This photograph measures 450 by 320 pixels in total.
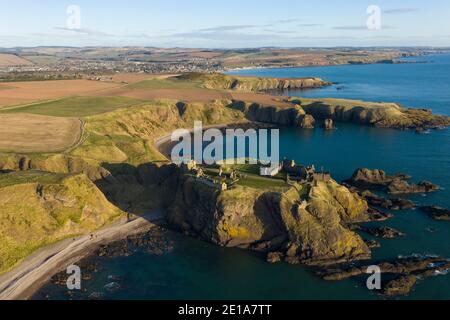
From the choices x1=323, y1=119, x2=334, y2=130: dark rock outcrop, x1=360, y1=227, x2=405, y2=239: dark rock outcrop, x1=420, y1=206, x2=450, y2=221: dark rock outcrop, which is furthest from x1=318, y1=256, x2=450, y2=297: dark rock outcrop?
x1=323, y1=119, x2=334, y2=130: dark rock outcrop

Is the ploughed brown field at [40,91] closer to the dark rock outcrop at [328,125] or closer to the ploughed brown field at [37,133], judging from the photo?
the ploughed brown field at [37,133]

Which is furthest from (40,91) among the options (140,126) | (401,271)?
(401,271)

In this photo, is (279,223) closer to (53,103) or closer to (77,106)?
(77,106)

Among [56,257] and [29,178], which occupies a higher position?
[29,178]

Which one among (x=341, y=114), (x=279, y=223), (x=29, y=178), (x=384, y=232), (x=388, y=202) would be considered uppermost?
(x=341, y=114)

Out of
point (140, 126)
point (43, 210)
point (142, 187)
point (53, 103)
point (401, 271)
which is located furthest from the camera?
point (53, 103)

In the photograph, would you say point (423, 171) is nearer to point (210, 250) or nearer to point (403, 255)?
point (403, 255)

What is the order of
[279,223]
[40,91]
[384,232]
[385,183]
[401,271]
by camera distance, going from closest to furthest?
1. [401,271]
2. [279,223]
3. [384,232]
4. [385,183]
5. [40,91]
